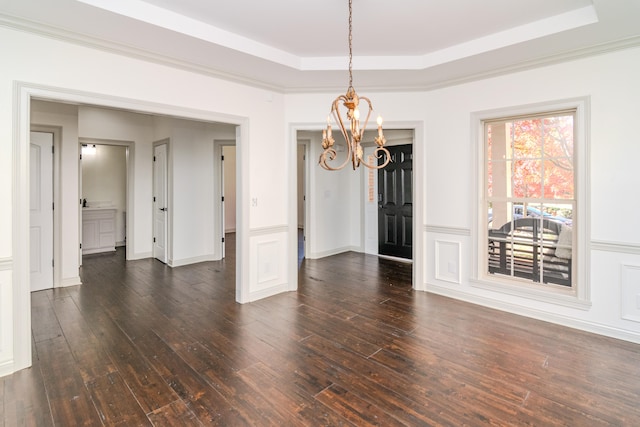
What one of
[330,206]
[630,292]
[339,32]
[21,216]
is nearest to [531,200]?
[630,292]

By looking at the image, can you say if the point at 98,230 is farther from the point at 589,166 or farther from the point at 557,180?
the point at 589,166

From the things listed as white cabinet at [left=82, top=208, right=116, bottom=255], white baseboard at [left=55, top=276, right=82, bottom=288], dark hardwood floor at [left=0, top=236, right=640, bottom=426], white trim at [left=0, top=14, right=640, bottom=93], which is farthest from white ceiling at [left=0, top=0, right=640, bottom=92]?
white cabinet at [left=82, top=208, right=116, bottom=255]

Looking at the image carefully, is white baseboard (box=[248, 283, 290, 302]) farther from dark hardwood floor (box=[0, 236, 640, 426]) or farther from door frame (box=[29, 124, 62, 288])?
door frame (box=[29, 124, 62, 288])

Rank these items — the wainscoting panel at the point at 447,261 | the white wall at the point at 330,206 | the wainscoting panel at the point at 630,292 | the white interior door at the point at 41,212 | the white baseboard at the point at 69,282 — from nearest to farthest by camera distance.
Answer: the wainscoting panel at the point at 630,292
the wainscoting panel at the point at 447,261
the white interior door at the point at 41,212
the white baseboard at the point at 69,282
the white wall at the point at 330,206

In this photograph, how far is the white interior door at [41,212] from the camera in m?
4.46

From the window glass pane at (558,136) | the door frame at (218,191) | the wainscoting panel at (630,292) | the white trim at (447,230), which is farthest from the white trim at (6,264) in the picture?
the wainscoting panel at (630,292)

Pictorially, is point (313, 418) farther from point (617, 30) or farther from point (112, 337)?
point (617, 30)

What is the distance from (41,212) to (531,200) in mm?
6154

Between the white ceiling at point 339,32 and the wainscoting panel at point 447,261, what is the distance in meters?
2.07

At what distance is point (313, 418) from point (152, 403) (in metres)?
1.06

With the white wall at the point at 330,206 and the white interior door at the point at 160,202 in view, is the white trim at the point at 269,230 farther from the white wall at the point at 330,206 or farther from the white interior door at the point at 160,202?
the white interior door at the point at 160,202

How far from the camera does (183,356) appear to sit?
282cm

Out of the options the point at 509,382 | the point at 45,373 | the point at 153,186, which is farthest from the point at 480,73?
the point at 153,186

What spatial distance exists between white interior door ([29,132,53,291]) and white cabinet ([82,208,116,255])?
8.08 ft
